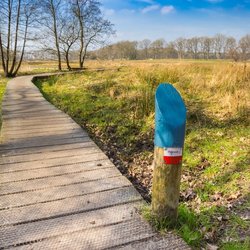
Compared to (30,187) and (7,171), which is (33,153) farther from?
(30,187)

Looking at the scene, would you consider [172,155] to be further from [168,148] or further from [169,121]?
[169,121]

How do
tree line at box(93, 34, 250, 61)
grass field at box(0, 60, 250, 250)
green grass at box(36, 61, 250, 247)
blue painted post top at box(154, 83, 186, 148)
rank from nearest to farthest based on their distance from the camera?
blue painted post top at box(154, 83, 186, 148)
grass field at box(0, 60, 250, 250)
green grass at box(36, 61, 250, 247)
tree line at box(93, 34, 250, 61)

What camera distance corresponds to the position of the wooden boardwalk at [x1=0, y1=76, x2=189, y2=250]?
6.66ft

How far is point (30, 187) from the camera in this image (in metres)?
2.83

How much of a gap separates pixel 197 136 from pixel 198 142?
0.20 metres

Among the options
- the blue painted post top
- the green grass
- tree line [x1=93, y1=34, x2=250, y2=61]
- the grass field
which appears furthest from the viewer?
tree line [x1=93, y1=34, x2=250, y2=61]

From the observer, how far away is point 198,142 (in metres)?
4.22

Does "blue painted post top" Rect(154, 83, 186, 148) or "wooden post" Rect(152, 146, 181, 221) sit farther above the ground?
"blue painted post top" Rect(154, 83, 186, 148)

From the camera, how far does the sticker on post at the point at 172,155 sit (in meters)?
2.02

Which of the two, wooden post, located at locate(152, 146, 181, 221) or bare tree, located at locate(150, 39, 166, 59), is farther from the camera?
bare tree, located at locate(150, 39, 166, 59)

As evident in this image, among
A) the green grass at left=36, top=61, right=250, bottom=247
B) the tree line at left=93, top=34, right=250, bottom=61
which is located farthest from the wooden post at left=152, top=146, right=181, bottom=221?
the tree line at left=93, top=34, right=250, bottom=61

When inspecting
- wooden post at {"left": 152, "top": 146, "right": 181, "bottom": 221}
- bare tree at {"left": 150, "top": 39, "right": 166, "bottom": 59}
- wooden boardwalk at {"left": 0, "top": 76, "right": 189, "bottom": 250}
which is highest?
bare tree at {"left": 150, "top": 39, "right": 166, "bottom": 59}

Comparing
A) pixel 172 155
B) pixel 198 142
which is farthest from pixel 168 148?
pixel 198 142

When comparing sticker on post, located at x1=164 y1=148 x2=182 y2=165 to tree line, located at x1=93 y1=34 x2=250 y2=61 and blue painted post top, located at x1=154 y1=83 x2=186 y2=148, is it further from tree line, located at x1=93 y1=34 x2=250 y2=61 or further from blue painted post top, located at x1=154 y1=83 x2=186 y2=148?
tree line, located at x1=93 y1=34 x2=250 y2=61
